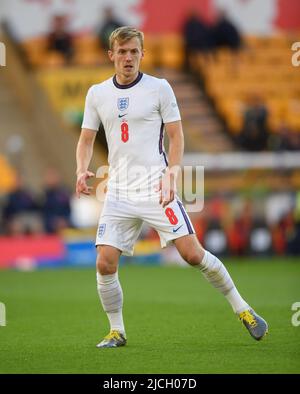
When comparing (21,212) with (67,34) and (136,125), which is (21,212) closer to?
(67,34)

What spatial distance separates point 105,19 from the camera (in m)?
24.1

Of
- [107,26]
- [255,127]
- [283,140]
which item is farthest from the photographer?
[107,26]

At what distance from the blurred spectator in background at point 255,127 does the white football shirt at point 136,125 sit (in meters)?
14.5

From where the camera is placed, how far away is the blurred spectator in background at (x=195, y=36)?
24.8 meters

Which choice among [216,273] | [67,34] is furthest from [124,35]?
[67,34]

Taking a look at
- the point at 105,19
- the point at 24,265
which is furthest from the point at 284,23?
the point at 24,265

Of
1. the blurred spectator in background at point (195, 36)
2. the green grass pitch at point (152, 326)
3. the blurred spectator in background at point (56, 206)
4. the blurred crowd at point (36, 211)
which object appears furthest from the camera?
the blurred spectator in background at point (195, 36)

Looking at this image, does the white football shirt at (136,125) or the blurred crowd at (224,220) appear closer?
the white football shirt at (136,125)

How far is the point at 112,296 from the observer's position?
8398 millimetres

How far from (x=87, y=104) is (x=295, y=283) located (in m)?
6.82

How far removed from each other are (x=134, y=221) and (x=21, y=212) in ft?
38.5

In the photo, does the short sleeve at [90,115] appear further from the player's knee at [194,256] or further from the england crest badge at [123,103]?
the player's knee at [194,256]

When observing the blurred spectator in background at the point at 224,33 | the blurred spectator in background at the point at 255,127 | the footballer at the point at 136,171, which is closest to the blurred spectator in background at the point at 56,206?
the blurred spectator in background at the point at 255,127

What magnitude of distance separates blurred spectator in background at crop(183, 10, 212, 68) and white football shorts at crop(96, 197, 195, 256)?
55.6 ft
